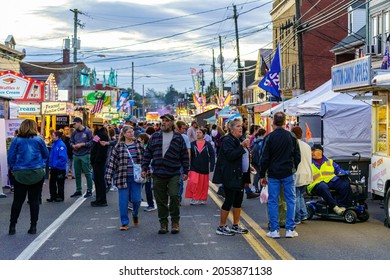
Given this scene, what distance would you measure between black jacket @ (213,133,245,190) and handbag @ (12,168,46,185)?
2853 mm

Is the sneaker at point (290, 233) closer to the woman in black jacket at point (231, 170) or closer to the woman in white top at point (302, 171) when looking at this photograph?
the woman in black jacket at point (231, 170)

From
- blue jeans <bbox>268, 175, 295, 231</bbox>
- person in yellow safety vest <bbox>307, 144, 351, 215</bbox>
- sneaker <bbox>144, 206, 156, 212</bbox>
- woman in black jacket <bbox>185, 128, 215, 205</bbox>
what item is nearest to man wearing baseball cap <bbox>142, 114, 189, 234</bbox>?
blue jeans <bbox>268, 175, 295, 231</bbox>

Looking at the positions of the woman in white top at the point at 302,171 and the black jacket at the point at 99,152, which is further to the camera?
the black jacket at the point at 99,152

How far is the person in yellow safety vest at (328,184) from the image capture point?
40.2 feet

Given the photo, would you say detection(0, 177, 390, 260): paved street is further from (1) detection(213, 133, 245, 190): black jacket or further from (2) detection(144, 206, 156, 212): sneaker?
(1) detection(213, 133, 245, 190): black jacket

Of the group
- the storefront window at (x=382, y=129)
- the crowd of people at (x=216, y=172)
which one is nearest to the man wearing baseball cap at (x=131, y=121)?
the storefront window at (x=382, y=129)

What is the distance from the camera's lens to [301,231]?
1098 centimetres

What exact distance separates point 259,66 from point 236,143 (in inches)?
2187

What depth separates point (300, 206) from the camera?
11844 mm

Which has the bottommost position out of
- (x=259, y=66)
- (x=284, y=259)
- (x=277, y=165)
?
(x=284, y=259)

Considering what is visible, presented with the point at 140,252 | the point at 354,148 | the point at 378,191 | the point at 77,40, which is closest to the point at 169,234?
the point at 140,252

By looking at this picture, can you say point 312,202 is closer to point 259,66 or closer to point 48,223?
point 48,223

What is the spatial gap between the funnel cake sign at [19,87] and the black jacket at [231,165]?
21134 millimetres

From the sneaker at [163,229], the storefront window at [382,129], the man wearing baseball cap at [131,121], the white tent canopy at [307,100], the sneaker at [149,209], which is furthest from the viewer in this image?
the white tent canopy at [307,100]
